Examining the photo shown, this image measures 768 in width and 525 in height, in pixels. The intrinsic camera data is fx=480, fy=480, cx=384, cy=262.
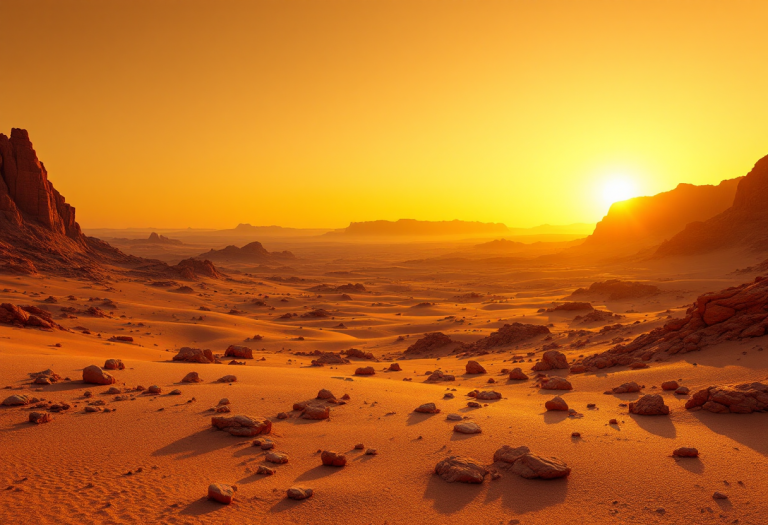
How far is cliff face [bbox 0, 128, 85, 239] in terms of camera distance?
118 ft

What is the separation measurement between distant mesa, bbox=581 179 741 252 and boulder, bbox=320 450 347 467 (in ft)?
260

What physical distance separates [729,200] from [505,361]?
76.9 m

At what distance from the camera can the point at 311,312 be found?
33.5m

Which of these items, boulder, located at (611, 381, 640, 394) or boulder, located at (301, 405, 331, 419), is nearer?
boulder, located at (301, 405, 331, 419)

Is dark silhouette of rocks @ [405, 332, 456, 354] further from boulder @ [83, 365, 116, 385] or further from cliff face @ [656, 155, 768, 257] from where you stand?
cliff face @ [656, 155, 768, 257]

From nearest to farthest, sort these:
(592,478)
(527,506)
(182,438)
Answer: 1. (527,506)
2. (592,478)
3. (182,438)

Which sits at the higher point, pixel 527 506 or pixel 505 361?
pixel 527 506

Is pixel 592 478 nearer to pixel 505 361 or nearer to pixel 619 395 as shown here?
pixel 619 395

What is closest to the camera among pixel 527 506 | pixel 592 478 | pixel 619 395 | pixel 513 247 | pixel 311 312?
pixel 527 506

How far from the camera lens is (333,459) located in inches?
240

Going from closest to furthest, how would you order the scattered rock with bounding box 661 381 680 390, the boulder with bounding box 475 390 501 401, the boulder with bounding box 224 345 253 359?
the scattered rock with bounding box 661 381 680 390
the boulder with bounding box 475 390 501 401
the boulder with bounding box 224 345 253 359

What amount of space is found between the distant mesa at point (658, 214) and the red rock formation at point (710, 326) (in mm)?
70375

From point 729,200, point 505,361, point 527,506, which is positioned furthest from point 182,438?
point 729,200

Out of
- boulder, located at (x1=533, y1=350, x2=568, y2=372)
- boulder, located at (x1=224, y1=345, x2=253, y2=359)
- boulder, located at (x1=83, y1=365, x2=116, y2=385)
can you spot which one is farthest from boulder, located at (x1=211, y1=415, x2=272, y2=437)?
boulder, located at (x1=224, y1=345, x2=253, y2=359)
